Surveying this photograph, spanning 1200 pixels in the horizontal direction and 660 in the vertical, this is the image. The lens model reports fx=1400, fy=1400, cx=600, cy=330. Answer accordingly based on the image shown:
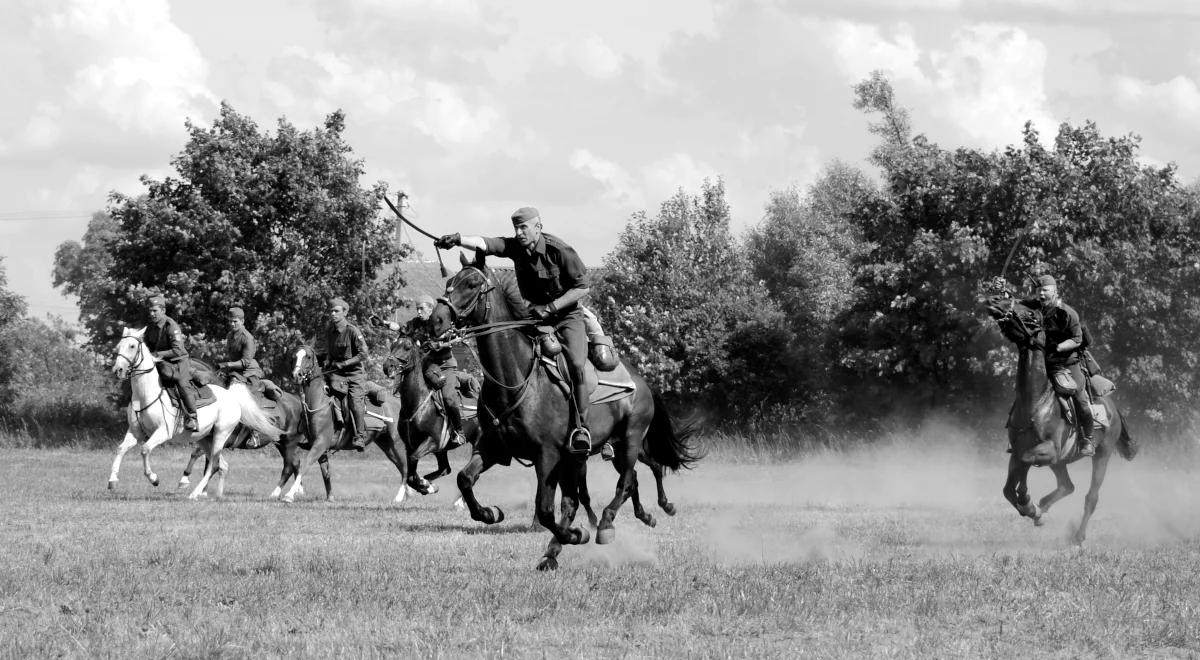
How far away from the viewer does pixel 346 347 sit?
21969mm

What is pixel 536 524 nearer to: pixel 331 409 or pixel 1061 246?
pixel 331 409

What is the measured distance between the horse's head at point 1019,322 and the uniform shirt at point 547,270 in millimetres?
5205

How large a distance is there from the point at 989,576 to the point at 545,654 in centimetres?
484

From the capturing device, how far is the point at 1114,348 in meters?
38.0

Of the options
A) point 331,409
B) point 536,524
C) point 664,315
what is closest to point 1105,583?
point 536,524

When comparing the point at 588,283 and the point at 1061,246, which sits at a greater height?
the point at 1061,246

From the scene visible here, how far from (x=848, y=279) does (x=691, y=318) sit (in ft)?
22.1

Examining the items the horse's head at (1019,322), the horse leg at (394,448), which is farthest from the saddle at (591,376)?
the horse leg at (394,448)

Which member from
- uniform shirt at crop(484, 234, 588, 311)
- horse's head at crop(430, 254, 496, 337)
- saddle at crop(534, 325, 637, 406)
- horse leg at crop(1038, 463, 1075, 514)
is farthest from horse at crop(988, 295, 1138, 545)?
horse's head at crop(430, 254, 496, 337)

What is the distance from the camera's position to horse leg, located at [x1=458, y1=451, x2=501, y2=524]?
13.7 metres

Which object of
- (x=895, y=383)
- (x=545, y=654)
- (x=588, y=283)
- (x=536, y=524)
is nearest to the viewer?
(x=545, y=654)

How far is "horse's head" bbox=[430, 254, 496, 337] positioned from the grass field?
2.05 meters

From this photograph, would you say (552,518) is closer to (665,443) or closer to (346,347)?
(665,443)

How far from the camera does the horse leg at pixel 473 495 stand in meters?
13.7
